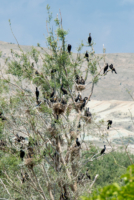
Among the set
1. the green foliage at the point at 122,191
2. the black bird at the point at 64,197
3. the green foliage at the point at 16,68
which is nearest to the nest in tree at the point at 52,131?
the black bird at the point at 64,197

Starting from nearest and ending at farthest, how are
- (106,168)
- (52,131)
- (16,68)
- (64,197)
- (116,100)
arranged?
1. (52,131)
2. (64,197)
3. (16,68)
4. (106,168)
5. (116,100)

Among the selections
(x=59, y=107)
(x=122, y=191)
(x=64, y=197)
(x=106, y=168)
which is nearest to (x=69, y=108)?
(x=59, y=107)

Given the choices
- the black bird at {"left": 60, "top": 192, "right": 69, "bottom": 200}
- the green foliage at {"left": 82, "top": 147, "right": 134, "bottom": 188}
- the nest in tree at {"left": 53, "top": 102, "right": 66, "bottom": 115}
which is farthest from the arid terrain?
the nest in tree at {"left": 53, "top": 102, "right": 66, "bottom": 115}

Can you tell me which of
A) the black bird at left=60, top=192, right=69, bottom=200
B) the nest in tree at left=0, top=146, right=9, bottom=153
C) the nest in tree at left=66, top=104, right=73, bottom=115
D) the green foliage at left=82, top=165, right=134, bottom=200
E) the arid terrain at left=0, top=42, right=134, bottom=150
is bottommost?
the arid terrain at left=0, top=42, right=134, bottom=150

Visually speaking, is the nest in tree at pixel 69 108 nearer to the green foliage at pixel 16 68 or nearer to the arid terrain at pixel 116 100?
the green foliage at pixel 16 68

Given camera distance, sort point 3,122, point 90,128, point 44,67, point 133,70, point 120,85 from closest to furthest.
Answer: point 3,122, point 90,128, point 44,67, point 120,85, point 133,70

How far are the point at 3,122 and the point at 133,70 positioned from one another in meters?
201

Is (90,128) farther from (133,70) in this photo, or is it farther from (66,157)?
(133,70)

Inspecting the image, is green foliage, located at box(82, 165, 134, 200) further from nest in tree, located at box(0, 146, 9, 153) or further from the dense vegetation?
nest in tree, located at box(0, 146, 9, 153)

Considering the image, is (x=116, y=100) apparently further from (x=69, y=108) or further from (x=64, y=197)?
(x=69, y=108)

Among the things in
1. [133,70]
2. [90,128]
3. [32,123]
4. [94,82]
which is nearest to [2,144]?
[32,123]

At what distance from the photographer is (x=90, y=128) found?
28.9 feet

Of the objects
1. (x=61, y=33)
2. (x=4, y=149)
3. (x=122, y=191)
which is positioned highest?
(x=61, y=33)

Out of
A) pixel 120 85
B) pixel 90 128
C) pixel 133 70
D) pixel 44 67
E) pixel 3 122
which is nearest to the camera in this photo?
pixel 3 122
